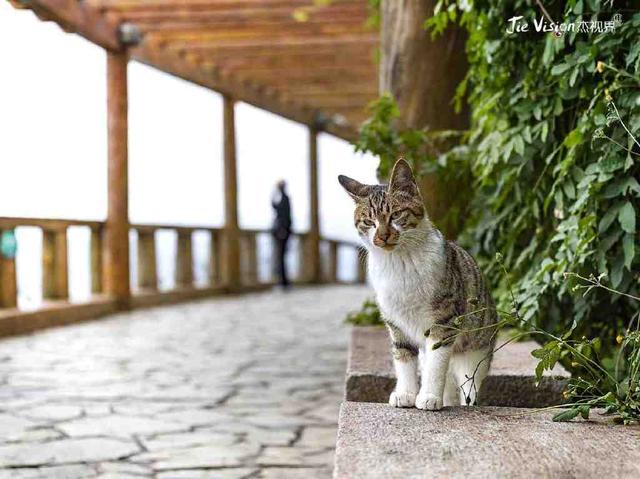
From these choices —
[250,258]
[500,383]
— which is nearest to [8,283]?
[500,383]

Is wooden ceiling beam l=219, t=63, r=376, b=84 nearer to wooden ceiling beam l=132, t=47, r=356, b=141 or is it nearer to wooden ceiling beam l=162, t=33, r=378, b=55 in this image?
wooden ceiling beam l=132, t=47, r=356, b=141

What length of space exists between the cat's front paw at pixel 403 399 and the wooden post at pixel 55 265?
7.45 m

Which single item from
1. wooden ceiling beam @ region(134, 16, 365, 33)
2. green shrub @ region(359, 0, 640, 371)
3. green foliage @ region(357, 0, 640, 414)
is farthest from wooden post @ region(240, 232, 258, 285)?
green shrub @ region(359, 0, 640, 371)

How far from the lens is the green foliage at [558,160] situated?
3.23m

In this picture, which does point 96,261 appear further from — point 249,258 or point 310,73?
point 249,258

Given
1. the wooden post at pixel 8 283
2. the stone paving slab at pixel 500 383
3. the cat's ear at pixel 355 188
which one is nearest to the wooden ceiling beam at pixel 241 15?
the wooden post at pixel 8 283

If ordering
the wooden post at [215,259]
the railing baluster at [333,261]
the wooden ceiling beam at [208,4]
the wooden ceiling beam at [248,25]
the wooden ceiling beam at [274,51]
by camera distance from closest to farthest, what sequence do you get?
the wooden ceiling beam at [208,4]
the wooden ceiling beam at [248,25]
the wooden ceiling beam at [274,51]
the wooden post at [215,259]
the railing baluster at [333,261]

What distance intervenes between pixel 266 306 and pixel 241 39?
3.59 meters

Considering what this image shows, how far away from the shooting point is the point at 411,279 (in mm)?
2664

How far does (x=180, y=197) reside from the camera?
16844mm

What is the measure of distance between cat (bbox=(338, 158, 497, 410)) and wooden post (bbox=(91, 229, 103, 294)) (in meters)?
8.36

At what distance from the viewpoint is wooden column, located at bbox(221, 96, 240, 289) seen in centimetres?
1420

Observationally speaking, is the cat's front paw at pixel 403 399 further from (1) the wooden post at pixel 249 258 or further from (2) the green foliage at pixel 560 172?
(1) the wooden post at pixel 249 258

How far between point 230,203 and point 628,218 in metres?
11.5
